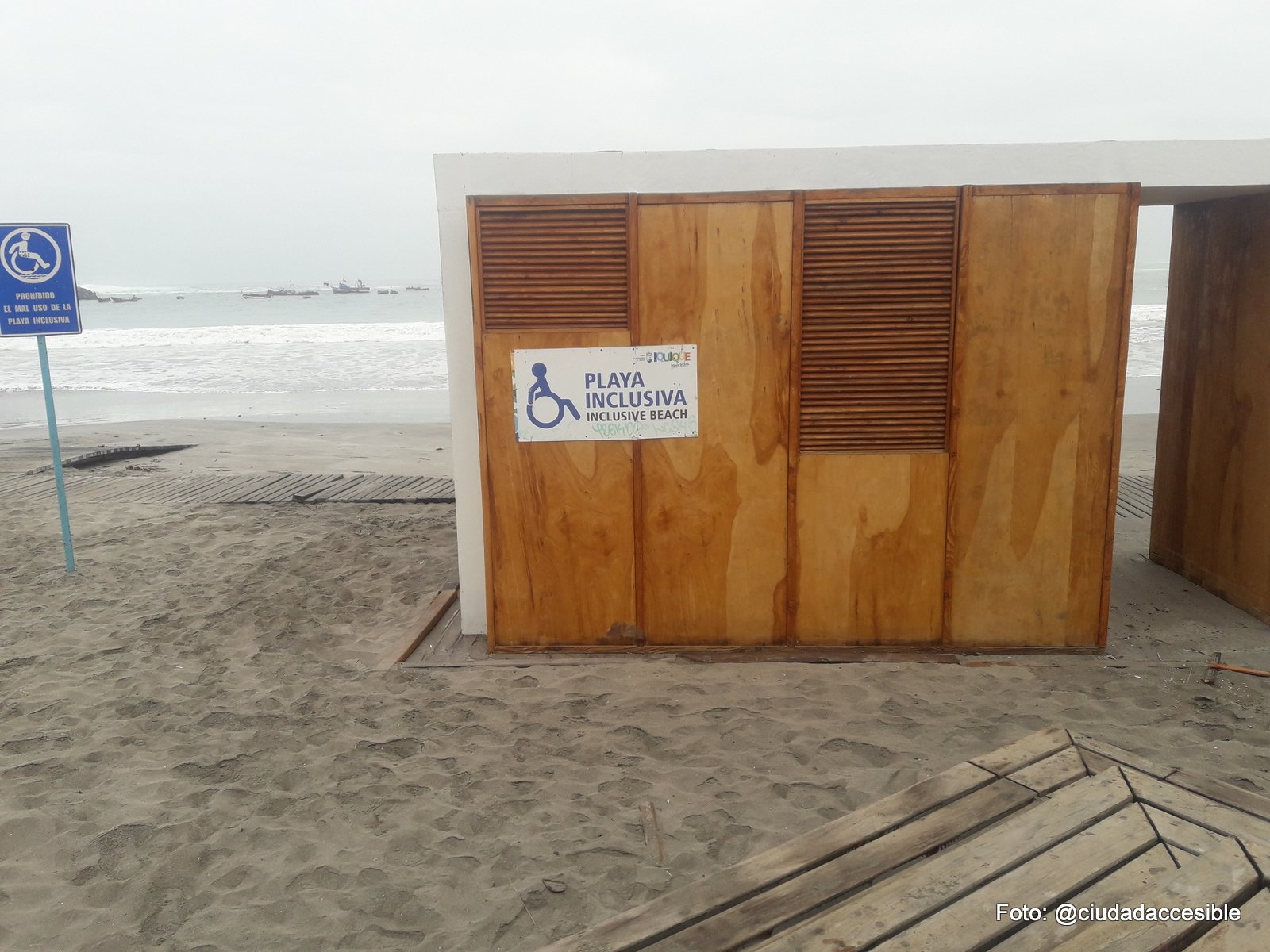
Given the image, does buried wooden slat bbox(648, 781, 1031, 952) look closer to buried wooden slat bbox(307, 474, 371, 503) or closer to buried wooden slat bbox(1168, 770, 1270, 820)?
buried wooden slat bbox(1168, 770, 1270, 820)

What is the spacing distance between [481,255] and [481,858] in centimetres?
305

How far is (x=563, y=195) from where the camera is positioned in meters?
4.91

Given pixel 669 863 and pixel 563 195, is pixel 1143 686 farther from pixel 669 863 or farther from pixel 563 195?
pixel 563 195

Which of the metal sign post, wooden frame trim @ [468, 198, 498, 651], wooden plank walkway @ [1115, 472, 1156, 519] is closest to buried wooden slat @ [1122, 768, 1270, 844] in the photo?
wooden frame trim @ [468, 198, 498, 651]

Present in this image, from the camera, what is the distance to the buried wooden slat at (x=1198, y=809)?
246cm

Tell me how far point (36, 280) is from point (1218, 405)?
8.47 m

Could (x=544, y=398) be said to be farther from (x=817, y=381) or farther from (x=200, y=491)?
(x=200, y=491)

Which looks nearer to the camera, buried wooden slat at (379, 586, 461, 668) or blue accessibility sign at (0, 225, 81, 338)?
buried wooden slat at (379, 586, 461, 668)

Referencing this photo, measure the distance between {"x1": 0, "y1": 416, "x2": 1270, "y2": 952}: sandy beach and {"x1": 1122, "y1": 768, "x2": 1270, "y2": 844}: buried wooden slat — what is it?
1260 mm

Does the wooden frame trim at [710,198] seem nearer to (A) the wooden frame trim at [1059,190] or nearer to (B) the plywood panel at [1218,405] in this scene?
(A) the wooden frame trim at [1059,190]

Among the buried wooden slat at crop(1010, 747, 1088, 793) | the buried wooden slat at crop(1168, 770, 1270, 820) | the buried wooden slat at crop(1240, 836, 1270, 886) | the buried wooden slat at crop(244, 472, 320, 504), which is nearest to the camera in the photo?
the buried wooden slat at crop(1240, 836, 1270, 886)

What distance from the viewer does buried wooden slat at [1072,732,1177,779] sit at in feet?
9.23

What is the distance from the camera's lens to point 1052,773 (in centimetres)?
282

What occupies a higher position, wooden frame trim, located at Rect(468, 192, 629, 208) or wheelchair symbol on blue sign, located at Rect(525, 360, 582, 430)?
wooden frame trim, located at Rect(468, 192, 629, 208)
